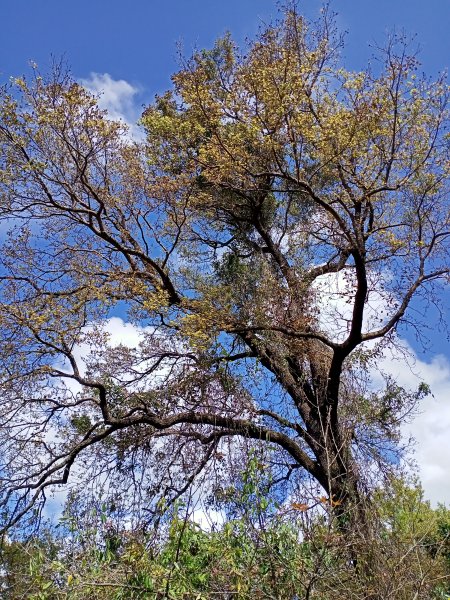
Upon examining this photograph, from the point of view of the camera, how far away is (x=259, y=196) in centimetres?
1134

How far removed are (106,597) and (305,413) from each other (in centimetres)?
559

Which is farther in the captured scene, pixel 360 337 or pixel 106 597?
pixel 360 337

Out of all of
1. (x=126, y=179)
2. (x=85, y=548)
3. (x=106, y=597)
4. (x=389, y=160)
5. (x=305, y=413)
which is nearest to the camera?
(x=106, y=597)

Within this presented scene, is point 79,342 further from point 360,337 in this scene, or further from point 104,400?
point 360,337

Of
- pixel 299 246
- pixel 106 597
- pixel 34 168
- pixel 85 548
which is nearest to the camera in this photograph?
pixel 106 597

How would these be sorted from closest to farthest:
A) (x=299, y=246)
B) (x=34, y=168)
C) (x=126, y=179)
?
(x=34, y=168), (x=126, y=179), (x=299, y=246)

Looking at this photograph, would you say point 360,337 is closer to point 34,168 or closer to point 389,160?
point 389,160

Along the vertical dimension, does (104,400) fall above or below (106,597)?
above

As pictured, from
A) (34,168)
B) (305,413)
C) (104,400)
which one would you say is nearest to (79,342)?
(104,400)

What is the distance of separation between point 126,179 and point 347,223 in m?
3.85

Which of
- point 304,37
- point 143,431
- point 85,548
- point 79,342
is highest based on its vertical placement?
point 304,37

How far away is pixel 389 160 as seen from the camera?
9.08 metres

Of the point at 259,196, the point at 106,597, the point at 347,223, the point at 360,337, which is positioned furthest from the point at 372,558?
the point at 259,196

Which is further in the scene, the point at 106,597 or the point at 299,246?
the point at 299,246
